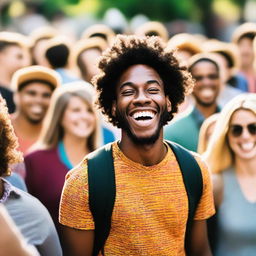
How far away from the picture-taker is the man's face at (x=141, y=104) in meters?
4.02

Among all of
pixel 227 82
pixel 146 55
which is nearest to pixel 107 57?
pixel 146 55

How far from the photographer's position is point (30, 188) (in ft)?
20.3

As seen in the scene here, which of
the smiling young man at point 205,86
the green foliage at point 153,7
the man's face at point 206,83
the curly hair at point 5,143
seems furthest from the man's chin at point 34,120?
the green foliage at point 153,7

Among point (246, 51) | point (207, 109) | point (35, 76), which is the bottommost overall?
point (207, 109)

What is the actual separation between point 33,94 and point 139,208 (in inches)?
156

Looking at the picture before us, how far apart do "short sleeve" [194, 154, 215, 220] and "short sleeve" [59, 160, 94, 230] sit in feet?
1.98

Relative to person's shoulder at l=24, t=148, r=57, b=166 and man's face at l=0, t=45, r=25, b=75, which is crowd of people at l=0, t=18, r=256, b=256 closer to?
person's shoulder at l=24, t=148, r=57, b=166

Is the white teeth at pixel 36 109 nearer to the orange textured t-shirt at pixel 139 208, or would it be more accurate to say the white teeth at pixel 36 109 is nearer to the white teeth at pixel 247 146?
the white teeth at pixel 247 146

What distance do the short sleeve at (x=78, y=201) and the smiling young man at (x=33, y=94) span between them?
3652 mm

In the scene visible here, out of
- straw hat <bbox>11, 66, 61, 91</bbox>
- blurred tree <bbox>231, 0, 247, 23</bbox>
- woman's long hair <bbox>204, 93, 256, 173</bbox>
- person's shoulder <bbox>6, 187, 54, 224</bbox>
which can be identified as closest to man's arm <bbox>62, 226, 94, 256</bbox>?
person's shoulder <bbox>6, 187, 54, 224</bbox>

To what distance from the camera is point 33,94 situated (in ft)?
25.2

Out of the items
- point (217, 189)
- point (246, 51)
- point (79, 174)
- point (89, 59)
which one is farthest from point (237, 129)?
point (246, 51)

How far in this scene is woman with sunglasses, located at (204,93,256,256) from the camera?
5.18 m

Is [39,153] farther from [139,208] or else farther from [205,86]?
[139,208]
